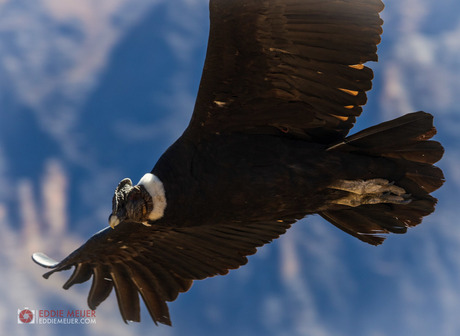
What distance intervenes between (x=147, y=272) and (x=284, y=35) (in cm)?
298

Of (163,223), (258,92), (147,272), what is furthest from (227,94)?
(147,272)

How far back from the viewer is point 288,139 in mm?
6191

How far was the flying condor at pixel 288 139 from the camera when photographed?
5.57 m

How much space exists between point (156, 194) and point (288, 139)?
4.01 feet

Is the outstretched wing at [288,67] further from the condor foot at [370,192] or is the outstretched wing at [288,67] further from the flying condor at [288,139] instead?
the condor foot at [370,192]

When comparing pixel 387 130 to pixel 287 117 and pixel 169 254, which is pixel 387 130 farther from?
pixel 169 254

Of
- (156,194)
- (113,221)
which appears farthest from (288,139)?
(113,221)

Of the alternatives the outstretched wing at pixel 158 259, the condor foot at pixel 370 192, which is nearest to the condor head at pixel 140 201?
the outstretched wing at pixel 158 259

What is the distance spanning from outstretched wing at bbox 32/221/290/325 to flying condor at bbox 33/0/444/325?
0.92 metres

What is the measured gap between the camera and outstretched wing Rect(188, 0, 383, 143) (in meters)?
5.49

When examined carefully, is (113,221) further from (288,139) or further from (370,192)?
(370,192)

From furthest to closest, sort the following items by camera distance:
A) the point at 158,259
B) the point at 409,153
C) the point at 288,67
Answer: the point at 158,259 < the point at 409,153 < the point at 288,67

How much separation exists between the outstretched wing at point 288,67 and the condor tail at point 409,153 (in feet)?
0.69

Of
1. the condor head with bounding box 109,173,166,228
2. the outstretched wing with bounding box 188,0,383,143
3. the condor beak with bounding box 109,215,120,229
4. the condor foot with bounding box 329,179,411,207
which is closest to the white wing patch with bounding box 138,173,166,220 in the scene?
the condor head with bounding box 109,173,166,228
